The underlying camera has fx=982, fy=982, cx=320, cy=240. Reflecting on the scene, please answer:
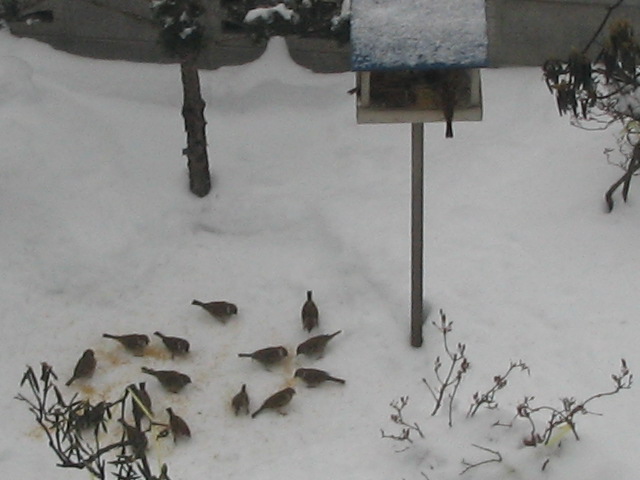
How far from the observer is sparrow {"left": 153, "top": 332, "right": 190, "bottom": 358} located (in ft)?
19.4

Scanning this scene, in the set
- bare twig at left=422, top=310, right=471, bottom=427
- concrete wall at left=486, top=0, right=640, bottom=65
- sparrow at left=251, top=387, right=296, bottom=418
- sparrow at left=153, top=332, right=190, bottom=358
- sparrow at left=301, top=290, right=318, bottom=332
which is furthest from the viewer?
concrete wall at left=486, top=0, right=640, bottom=65

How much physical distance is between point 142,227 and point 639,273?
334 centimetres

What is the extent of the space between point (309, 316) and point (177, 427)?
116cm

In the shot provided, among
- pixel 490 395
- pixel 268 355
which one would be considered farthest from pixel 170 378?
pixel 490 395

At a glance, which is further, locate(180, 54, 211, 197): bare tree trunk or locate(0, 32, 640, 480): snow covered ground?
locate(180, 54, 211, 197): bare tree trunk

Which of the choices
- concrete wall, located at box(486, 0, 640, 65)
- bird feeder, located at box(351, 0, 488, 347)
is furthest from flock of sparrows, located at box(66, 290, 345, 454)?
concrete wall, located at box(486, 0, 640, 65)

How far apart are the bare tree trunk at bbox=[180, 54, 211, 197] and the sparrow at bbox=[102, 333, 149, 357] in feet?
5.00

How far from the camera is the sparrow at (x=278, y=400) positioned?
215 inches

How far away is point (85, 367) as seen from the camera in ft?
18.8

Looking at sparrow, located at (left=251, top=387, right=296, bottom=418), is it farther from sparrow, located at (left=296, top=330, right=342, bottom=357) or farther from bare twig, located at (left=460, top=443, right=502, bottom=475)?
bare twig, located at (left=460, top=443, right=502, bottom=475)

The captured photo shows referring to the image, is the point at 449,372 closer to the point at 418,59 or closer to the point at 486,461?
the point at 486,461

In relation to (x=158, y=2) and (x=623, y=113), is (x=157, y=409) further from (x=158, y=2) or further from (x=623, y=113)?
(x=623, y=113)

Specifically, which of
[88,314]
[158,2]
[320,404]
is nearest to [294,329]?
[320,404]

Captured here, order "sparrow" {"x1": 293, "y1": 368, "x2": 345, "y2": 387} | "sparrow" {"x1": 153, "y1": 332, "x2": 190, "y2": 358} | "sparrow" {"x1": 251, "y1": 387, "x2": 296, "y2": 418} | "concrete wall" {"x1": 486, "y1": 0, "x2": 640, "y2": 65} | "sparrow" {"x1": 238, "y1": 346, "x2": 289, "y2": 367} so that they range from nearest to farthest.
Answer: "sparrow" {"x1": 251, "y1": 387, "x2": 296, "y2": 418}
"sparrow" {"x1": 293, "y1": 368, "x2": 345, "y2": 387}
"sparrow" {"x1": 238, "y1": 346, "x2": 289, "y2": 367}
"sparrow" {"x1": 153, "y1": 332, "x2": 190, "y2": 358}
"concrete wall" {"x1": 486, "y1": 0, "x2": 640, "y2": 65}
